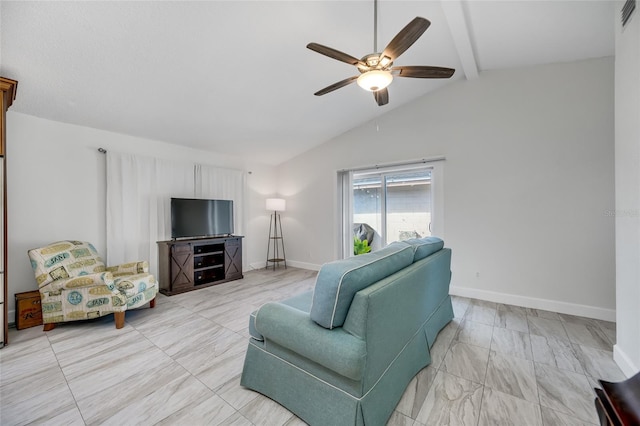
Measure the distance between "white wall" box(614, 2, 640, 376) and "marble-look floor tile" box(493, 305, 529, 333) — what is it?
0.73 metres

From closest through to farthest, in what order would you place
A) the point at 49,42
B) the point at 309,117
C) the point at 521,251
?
the point at 49,42
the point at 521,251
the point at 309,117

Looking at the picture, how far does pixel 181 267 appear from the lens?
3953mm

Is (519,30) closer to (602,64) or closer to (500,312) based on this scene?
(602,64)

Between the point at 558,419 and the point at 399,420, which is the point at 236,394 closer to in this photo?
the point at 399,420

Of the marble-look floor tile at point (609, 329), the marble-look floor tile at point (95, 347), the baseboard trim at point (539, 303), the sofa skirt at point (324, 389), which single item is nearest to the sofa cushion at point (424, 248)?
the sofa skirt at point (324, 389)

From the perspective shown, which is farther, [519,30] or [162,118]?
[162,118]

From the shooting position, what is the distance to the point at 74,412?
161 centimetres

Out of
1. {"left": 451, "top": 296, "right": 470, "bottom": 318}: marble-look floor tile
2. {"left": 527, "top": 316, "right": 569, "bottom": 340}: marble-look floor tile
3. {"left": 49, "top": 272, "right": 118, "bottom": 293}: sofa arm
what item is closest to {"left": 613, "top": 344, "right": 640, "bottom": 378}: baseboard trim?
{"left": 527, "top": 316, "right": 569, "bottom": 340}: marble-look floor tile

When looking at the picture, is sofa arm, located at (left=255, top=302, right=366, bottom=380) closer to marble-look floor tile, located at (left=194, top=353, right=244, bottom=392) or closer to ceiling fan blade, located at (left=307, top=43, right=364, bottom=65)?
marble-look floor tile, located at (left=194, top=353, right=244, bottom=392)

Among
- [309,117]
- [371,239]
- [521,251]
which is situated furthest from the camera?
[371,239]

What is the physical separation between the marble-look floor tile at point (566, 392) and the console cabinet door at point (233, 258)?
4247mm

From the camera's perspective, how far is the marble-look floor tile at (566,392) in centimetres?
160

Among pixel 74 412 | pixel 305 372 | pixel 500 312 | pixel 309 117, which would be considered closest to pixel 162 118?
pixel 309 117

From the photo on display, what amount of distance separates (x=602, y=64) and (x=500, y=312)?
3.20 meters
